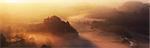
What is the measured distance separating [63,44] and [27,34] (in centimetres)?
25

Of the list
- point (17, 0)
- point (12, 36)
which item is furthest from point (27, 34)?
point (17, 0)

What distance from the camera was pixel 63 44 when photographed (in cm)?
183

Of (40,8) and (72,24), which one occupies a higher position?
(40,8)

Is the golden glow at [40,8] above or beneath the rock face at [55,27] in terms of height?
above

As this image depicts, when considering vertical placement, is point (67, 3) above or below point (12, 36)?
above

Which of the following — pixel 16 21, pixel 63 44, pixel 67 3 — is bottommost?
pixel 63 44

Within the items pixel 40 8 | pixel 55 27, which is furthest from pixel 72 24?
pixel 40 8

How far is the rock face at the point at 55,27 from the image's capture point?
6.00 feet

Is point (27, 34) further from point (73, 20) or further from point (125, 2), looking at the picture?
point (125, 2)

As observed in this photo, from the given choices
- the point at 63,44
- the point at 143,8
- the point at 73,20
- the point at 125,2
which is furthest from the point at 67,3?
the point at 143,8

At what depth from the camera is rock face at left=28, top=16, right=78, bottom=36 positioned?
1830 mm

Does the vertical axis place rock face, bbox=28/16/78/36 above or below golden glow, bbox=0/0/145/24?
below

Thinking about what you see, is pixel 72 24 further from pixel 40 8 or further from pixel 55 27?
pixel 40 8

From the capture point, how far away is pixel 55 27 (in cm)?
184
